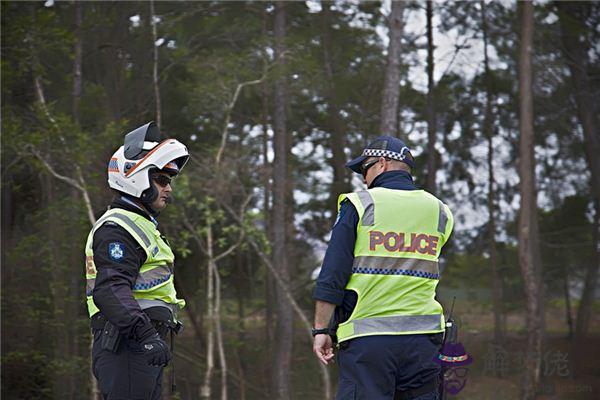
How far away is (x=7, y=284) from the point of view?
47.5 ft

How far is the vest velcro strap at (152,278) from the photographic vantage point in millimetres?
3863

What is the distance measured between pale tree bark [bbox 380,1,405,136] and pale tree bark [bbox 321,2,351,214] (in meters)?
3.47

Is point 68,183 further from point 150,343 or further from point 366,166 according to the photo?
point 150,343

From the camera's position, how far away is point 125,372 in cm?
381

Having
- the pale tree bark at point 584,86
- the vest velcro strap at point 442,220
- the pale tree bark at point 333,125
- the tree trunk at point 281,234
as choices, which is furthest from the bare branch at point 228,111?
the vest velcro strap at point 442,220

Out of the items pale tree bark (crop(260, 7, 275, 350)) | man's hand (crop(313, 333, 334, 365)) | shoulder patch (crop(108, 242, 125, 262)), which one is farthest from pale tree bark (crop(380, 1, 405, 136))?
shoulder patch (crop(108, 242, 125, 262))

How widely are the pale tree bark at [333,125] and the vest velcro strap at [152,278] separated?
1303cm

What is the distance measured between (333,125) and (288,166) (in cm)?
120

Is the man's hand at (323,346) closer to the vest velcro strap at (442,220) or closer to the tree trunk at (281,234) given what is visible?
the vest velcro strap at (442,220)

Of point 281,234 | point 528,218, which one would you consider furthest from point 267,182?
point 528,218

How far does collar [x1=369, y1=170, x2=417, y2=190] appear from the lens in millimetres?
3932

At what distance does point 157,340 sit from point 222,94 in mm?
11422

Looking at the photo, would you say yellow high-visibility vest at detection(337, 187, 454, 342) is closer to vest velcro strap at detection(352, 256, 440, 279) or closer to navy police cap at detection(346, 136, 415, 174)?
vest velcro strap at detection(352, 256, 440, 279)

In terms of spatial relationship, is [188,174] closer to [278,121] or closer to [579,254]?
[278,121]
